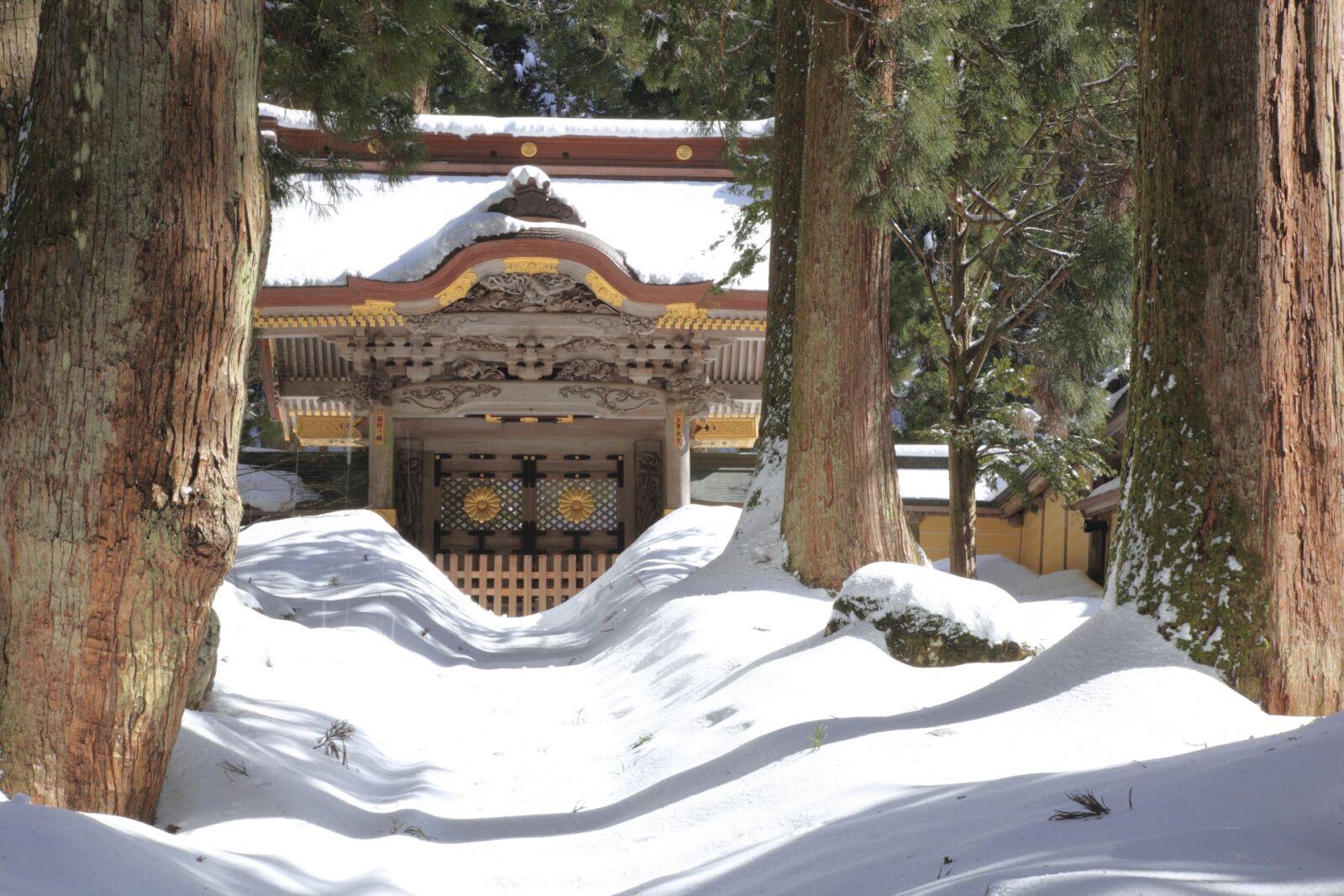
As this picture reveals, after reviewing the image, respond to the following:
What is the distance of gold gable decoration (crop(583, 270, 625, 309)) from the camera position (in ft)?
40.5

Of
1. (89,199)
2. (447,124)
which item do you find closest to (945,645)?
(89,199)

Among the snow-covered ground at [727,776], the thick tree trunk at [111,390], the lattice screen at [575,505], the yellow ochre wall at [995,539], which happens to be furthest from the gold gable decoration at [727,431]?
the thick tree trunk at [111,390]

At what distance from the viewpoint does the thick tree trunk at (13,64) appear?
13.1ft

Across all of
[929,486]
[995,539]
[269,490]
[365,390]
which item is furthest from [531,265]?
[995,539]

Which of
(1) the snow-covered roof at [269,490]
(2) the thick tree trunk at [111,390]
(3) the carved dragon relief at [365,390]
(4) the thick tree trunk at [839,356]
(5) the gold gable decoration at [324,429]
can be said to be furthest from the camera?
(1) the snow-covered roof at [269,490]

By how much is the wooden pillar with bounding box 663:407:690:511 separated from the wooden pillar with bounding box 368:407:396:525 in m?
3.15

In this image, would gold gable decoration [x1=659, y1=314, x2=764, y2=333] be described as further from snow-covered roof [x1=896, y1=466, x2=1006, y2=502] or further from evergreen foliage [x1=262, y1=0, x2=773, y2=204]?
snow-covered roof [x1=896, y1=466, x2=1006, y2=502]

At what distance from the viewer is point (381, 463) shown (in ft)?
43.9

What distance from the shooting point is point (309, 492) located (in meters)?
17.4

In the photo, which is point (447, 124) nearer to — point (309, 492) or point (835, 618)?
point (309, 492)

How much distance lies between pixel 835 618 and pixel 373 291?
7664 millimetres

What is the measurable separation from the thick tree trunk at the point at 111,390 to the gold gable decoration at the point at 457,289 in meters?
8.60

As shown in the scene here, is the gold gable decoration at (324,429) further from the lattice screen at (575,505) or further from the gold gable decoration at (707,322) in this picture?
the gold gable decoration at (707,322)

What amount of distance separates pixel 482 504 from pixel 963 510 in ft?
22.7
